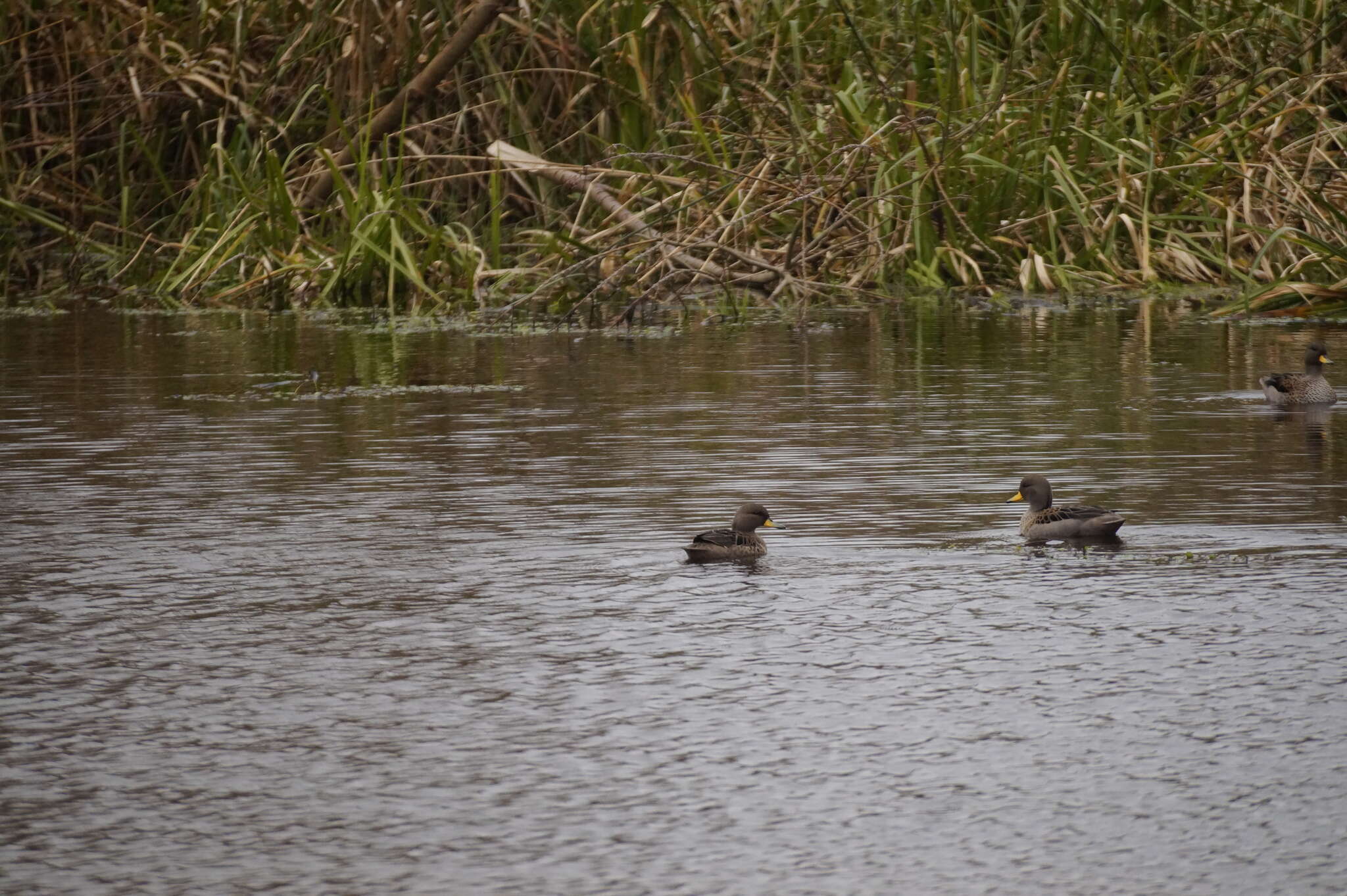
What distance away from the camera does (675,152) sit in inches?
936

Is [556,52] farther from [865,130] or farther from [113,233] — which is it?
[113,233]

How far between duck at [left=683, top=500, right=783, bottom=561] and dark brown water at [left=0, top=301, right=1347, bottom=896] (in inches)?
5.0

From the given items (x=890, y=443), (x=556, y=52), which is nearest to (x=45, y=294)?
(x=556, y=52)

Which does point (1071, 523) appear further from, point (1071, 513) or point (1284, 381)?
point (1284, 381)

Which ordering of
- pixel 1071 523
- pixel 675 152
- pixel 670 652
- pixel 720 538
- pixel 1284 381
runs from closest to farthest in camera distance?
pixel 670 652
pixel 720 538
pixel 1071 523
pixel 1284 381
pixel 675 152

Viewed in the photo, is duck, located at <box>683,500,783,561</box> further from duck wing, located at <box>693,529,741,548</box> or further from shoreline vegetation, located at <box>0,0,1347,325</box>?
shoreline vegetation, located at <box>0,0,1347,325</box>

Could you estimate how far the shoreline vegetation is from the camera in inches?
847

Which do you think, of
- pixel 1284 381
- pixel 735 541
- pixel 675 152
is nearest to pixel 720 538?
pixel 735 541

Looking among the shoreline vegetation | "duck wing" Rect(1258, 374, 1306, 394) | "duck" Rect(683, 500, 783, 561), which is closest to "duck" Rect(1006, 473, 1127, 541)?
"duck" Rect(683, 500, 783, 561)

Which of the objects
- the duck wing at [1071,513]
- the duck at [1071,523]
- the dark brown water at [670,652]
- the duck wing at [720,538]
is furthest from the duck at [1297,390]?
the duck wing at [720,538]

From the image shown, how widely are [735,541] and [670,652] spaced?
1497 mm

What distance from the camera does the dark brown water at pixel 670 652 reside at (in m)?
5.18

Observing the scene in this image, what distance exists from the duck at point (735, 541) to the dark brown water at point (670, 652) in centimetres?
13

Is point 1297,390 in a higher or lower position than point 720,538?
higher
